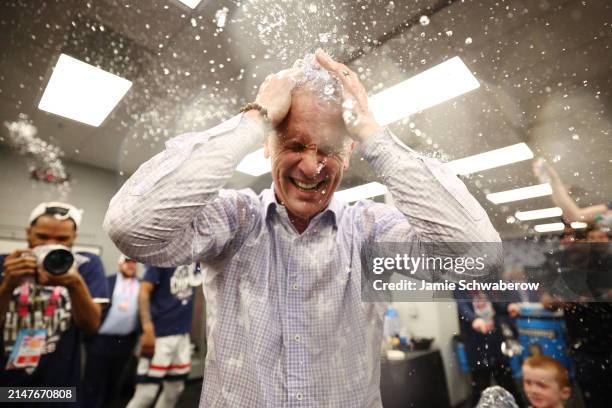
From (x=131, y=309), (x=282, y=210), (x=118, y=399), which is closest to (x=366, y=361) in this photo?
(x=282, y=210)

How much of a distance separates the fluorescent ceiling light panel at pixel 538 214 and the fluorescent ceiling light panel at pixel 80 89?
145 cm

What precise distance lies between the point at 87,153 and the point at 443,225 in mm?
2317

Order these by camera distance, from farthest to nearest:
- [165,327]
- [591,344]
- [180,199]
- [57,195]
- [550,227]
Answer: [57,195] < [165,327] < [591,344] < [550,227] < [180,199]

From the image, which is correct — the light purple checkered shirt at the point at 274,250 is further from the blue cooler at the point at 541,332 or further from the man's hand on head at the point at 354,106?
the blue cooler at the point at 541,332

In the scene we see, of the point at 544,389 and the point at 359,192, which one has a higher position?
the point at 359,192

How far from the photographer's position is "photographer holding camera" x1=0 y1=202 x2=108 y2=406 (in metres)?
0.73

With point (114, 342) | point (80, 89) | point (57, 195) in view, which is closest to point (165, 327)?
point (114, 342)

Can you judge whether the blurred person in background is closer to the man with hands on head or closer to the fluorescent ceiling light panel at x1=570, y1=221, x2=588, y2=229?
the fluorescent ceiling light panel at x1=570, y1=221, x2=588, y2=229

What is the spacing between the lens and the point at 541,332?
50.2 inches

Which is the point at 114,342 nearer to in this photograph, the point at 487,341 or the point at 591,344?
the point at 487,341

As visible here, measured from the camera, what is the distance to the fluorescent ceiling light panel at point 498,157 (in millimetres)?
802

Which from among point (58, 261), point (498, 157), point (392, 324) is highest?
point (498, 157)

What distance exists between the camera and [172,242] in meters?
0.42

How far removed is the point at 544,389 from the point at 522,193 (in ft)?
2.33
